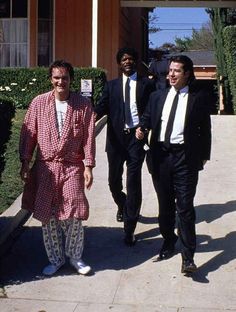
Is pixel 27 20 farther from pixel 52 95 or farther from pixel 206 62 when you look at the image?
pixel 206 62

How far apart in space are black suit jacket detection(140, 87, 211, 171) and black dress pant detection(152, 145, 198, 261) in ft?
0.22

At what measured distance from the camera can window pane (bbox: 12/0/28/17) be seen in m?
16.7

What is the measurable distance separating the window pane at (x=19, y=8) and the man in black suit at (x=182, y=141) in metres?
11.7

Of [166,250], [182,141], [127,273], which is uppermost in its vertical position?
[182,141]

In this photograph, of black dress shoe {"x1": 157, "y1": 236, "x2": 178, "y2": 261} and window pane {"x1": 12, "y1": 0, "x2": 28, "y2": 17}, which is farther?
window pane {"x1": 12, "y1": 0, "x2": 28, "y2": 17}

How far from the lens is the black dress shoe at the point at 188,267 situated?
5.51m

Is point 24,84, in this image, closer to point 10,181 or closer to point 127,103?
point 10,181

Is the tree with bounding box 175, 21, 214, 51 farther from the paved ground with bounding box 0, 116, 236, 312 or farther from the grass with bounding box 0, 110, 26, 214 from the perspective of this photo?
the paved ground with bounding box 0, 116, 236, 312

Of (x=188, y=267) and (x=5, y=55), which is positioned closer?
(x=188, y=267)

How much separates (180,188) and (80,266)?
3.65ft

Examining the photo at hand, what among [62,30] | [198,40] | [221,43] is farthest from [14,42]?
[198,40]

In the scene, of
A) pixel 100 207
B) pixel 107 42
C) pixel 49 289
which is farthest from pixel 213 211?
pixel 107 42

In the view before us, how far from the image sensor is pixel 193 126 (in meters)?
5.57

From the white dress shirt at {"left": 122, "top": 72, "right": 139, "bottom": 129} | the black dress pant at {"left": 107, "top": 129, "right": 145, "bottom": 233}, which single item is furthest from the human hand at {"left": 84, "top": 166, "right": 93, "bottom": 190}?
the white dress shirt at {"left": 122, "top": 72, "right": 139, "bottom": 129}
